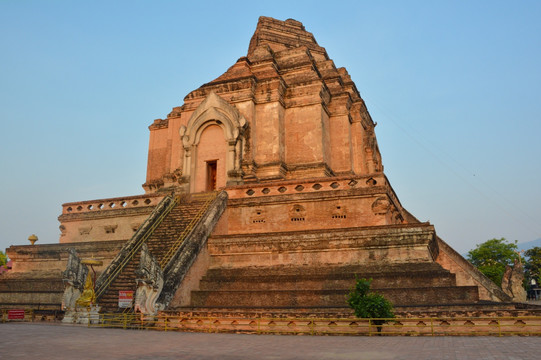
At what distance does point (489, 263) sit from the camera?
54.1m

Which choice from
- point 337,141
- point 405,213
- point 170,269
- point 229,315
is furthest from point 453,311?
point 337,141

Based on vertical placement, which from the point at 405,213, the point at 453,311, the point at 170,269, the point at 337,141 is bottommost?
the point at 453,311

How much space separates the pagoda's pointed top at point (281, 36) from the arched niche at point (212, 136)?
7762 mm

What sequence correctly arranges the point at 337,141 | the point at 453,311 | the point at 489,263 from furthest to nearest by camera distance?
the point at 489,263 → the point at 337,141 → the point at 453,311

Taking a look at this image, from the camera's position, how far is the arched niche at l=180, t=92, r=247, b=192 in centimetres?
2256

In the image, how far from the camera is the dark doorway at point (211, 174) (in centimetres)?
2328

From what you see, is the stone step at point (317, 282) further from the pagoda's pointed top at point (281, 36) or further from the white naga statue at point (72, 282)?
the pagoda's pointed top at point (281, 36)

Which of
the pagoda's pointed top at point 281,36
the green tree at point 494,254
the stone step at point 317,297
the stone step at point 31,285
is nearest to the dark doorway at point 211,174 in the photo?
the stone step at point 31,285

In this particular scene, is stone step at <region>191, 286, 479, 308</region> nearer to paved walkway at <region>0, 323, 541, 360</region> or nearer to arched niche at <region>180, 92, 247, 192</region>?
paved walkway at <region>0, 323, 541, 360</region>

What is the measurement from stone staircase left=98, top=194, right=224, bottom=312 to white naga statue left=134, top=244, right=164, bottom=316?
160 cm

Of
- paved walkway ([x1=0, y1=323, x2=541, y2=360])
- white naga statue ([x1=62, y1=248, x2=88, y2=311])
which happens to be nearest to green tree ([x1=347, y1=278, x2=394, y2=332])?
paved walkway ([x1=0, y1=323, x2=541, y2=360])

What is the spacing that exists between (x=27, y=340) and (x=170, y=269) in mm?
4785

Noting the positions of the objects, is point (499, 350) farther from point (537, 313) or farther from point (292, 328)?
point (292, 328)

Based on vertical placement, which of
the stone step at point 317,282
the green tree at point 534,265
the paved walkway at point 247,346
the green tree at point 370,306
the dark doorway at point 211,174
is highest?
the dark doorway at point 211,174
